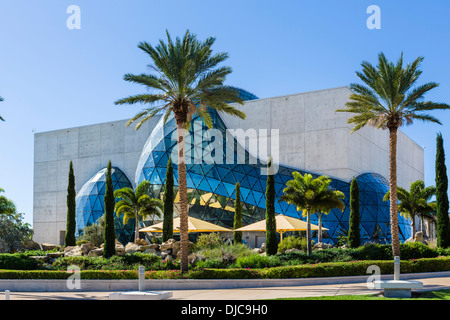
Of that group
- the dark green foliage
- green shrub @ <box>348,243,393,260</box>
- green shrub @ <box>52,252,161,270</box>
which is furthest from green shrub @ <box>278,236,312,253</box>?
green shrub @ <box>52,252,161,270</box>

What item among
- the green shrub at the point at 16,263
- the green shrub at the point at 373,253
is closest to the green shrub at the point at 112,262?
the green shrub at the point at 16,263

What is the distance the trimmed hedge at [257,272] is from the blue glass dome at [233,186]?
1611 centimetres

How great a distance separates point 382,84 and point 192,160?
2384 cm

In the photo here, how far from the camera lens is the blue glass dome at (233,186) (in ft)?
132

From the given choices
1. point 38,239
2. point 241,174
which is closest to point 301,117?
point 241,174

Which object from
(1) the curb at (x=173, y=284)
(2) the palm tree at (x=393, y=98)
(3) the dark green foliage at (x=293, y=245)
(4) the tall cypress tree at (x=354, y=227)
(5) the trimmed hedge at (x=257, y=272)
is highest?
(2) the palm tree at (x=393, y=98)

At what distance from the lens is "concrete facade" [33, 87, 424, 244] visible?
145ft

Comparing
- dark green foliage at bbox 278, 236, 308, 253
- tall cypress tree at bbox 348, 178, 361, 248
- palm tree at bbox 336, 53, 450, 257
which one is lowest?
dark green foliage at bbox 278, 236, 308, 253

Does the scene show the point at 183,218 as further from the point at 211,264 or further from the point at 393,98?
the point at 393,98

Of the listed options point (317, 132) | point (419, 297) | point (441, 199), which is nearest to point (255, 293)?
point (419, 297)

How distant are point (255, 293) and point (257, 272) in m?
3.04

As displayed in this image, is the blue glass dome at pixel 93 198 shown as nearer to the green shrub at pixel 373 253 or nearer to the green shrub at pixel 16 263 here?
the green shrub at pixel 16 263

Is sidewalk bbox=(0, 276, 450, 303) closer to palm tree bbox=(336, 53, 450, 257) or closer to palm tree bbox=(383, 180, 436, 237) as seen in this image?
palm tree bbox=(336, 53, 450, 257)

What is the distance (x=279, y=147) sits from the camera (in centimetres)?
4653
